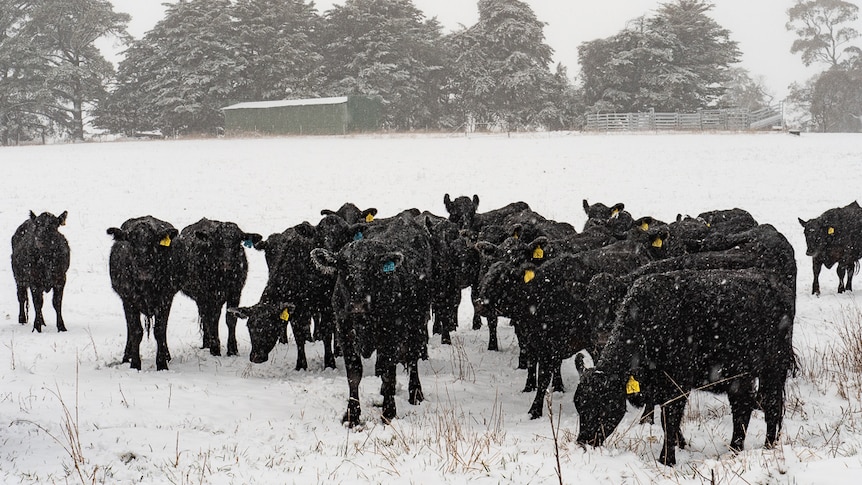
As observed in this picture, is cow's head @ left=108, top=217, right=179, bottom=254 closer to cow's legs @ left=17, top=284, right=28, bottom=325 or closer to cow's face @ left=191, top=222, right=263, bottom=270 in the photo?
cow's face @ left=191, top=222, right=263, bottom=270

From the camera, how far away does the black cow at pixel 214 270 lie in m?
9.40

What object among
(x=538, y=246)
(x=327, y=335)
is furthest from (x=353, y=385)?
(x=538, y=246)

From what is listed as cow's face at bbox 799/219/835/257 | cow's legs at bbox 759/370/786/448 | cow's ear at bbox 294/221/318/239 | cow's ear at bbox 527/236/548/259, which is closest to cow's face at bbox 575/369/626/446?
cow's legs at bbox 759/370/786/448

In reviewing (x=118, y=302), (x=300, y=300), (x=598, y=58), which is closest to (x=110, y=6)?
(x=598, y=58)

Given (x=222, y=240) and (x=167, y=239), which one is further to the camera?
(x=222, y=240)

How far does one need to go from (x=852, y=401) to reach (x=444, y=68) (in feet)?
174

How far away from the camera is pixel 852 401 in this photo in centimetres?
725

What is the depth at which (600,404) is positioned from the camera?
5.80 m

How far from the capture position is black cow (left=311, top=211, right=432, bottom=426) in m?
6.88

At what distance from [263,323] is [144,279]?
1.75m

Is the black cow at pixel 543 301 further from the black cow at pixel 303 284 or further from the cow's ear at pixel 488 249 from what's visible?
the black cow at pixel 303 284

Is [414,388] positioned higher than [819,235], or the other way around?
[819,235]

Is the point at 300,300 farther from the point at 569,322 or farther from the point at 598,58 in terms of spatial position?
the point at 598,58

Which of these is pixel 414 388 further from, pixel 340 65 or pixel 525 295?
pixel 340 65
